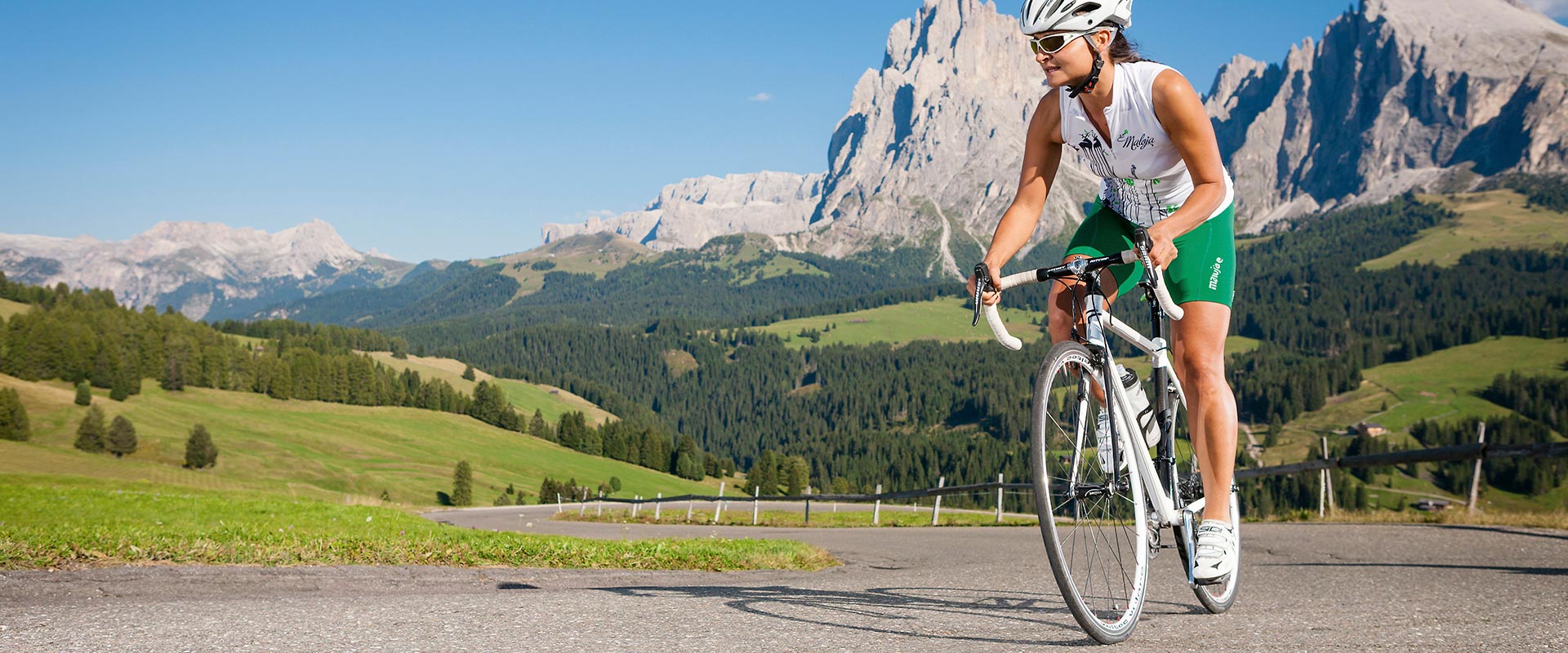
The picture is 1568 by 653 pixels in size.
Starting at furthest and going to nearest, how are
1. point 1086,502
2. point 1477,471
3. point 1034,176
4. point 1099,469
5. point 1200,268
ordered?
point 1477,471
point 1034,176
point 1200,268
point 1099,469
point 1086,502

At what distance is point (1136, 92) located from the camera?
16.8 feet

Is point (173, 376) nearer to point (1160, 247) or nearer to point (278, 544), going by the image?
point (278, 544)

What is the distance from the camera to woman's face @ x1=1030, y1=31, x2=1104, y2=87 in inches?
200

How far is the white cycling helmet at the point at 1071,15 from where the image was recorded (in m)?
5.03

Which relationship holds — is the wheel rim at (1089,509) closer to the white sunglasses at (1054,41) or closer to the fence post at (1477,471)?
the white sunglasses at (1054,41)

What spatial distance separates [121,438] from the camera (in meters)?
117

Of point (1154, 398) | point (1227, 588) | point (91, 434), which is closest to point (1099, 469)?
point (1154, 398)

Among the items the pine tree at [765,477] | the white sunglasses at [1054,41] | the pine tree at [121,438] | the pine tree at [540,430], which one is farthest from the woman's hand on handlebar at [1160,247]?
the pine tree at [540,430]

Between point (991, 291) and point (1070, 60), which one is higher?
point (1070, 60)

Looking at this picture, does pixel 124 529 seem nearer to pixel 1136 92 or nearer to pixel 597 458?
pixel 1136 92

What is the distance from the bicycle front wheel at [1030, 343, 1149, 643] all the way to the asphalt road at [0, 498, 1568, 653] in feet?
0.80

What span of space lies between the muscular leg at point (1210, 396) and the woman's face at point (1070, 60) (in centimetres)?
138

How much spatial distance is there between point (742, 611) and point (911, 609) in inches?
41.9

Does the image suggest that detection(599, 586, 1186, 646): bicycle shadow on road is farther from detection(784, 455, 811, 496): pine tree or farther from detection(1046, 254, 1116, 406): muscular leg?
detection(784, 455, 811, 496): pine tree
